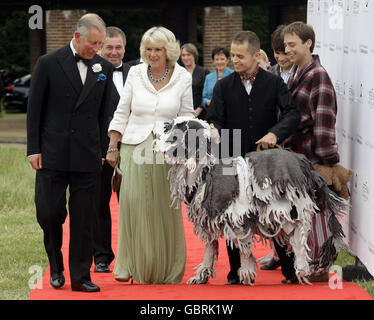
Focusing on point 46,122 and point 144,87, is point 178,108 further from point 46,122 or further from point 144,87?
point 46,122

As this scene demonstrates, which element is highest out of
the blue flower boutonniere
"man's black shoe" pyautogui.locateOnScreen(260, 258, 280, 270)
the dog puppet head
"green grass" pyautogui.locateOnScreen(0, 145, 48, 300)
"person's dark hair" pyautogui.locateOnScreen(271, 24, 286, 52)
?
"person's dark hair" pyautogui.locateOnScreen(271, 24, 286, 52)

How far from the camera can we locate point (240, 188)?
6445mm

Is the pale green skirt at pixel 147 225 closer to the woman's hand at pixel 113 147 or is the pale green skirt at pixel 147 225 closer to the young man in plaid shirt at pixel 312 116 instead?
the woman's hand at pixel 113 147

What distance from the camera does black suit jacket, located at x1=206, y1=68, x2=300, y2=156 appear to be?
6.89 m

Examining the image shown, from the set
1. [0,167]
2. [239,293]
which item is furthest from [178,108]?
[0,167]

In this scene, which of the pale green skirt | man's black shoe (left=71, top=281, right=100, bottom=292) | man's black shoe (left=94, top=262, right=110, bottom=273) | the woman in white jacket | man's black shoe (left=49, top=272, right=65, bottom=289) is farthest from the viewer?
man's black shoe (left=94, top=262, right=110, bottom=273)

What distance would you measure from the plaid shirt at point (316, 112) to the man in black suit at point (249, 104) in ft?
0.66

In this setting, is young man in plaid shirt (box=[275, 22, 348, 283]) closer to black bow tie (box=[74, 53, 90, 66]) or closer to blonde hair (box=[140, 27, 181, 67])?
blonde hair (box=[140, 27, 181, 67])

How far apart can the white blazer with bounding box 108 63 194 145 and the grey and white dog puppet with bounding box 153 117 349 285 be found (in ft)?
1.04

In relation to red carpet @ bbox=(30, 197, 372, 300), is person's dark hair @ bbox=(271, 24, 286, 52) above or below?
above

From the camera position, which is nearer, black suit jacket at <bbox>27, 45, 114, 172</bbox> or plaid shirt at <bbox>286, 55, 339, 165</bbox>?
black suit jacket at <bbox>27, 45, 114, 172</bbox>

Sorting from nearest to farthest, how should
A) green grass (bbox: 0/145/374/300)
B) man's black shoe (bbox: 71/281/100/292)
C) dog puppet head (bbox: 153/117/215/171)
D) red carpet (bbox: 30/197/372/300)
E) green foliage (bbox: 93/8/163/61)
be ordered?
1. red carpet (bbox: 30/197/372/300)
2. dog puppet head (bbox: 153/117/215/171)
3. man's black shoe (bbox: 71/281/100/292)
4. green grass (bbox: 0/145/374/300)
5. green foliage (bbox: 93/8/163/61)

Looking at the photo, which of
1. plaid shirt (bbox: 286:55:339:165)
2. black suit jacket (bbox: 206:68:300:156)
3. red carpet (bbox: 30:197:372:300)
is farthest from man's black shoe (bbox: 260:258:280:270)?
black suit jacket (bbox: 206:68:300:156)

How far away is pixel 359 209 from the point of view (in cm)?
746
